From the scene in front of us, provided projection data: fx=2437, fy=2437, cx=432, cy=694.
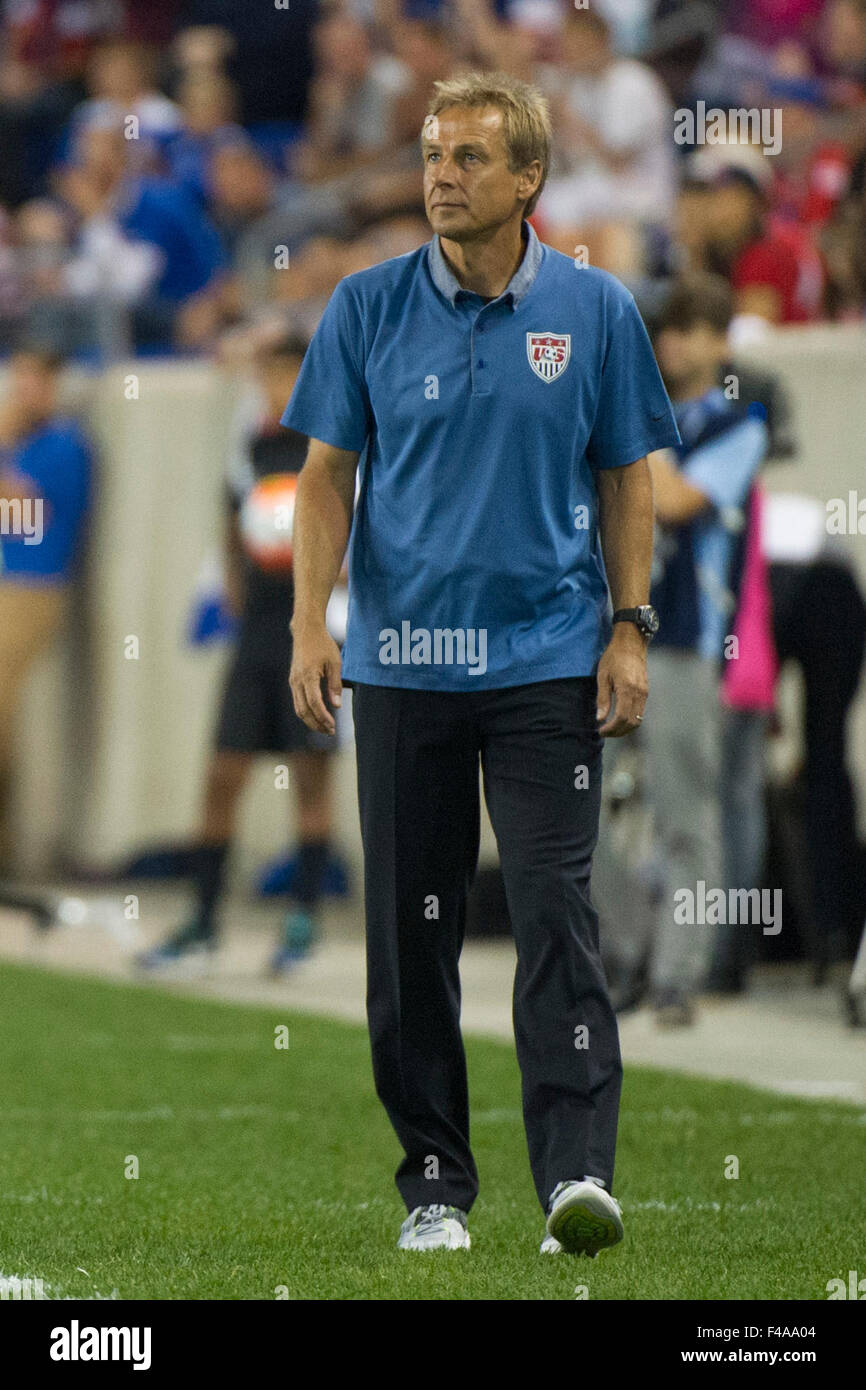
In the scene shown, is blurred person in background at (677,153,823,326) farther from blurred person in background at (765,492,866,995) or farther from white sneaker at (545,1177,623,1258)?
white sneaker at (545,1177,623,1258)

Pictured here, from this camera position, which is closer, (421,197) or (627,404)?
(627,404)

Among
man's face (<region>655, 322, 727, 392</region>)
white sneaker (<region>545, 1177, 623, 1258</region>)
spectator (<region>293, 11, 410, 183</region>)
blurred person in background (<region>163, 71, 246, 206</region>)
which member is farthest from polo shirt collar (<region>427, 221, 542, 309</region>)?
blurred person in background (<region>163, 71, 246, 206</region>)

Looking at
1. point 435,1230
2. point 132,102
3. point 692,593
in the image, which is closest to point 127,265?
point 132,102

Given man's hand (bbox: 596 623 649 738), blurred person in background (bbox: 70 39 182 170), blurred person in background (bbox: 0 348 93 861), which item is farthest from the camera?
blurred person in background (bbox: 70 39 182 170)

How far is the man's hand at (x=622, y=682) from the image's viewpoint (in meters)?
4.71

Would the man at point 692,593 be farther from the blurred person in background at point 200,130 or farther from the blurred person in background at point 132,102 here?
the blurred person in background at point 132,102

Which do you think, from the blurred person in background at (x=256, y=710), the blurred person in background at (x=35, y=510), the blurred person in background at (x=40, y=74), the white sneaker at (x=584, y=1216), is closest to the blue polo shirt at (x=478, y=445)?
the white sneaker at (x=584, y=1216)

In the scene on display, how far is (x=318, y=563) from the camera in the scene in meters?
4.86

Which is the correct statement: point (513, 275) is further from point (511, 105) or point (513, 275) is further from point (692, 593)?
point (692, 593)

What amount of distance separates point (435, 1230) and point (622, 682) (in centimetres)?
115

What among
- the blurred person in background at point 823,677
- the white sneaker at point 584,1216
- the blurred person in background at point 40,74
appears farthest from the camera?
the blurred person in background at point 40,74

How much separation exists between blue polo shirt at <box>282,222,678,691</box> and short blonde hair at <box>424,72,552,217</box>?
0.20 metres

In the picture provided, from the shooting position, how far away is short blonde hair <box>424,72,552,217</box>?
15.6 feet

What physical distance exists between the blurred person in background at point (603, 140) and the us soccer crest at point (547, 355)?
24.4ft
